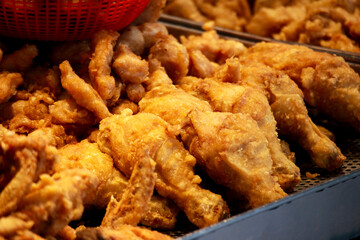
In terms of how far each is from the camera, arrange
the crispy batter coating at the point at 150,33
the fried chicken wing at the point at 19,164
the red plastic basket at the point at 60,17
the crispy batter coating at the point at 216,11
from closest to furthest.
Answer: the fried chicken wing at the point at 19,164, the red plastic basket at the point at 60,17, the crispy batter coating at the point at 150,33, the crispy batter coating at the point at 216,11

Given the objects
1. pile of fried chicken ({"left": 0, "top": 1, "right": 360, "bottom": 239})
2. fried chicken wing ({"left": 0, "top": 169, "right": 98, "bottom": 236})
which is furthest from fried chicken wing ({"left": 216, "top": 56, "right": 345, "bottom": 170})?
fried chicken wing ({"left": 0, "top": 169, "right": 98, "bottom": 236})

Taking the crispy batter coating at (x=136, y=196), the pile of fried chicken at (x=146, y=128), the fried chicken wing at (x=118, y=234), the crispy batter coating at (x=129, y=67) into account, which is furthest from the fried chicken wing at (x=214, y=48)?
the fried chicken wing at (x=118, y=234)

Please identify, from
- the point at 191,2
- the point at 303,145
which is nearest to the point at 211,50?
the point at 303,145

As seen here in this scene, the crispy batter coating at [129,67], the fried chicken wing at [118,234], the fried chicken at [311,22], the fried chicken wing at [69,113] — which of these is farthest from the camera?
the fried chicken at [311,22]

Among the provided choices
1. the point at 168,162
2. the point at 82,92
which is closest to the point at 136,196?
the point at 168,162

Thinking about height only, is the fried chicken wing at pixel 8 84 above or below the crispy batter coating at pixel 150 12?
below

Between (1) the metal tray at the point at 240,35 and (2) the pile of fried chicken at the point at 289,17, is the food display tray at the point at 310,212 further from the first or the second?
(2) the pile of fried chicken at the point at 289,17

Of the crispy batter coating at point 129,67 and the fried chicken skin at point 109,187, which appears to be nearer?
the fried chicken skin at point 109,187

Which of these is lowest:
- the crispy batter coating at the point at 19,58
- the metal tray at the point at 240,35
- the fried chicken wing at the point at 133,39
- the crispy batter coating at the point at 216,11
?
the crispy batter coating at the point at 216,11
